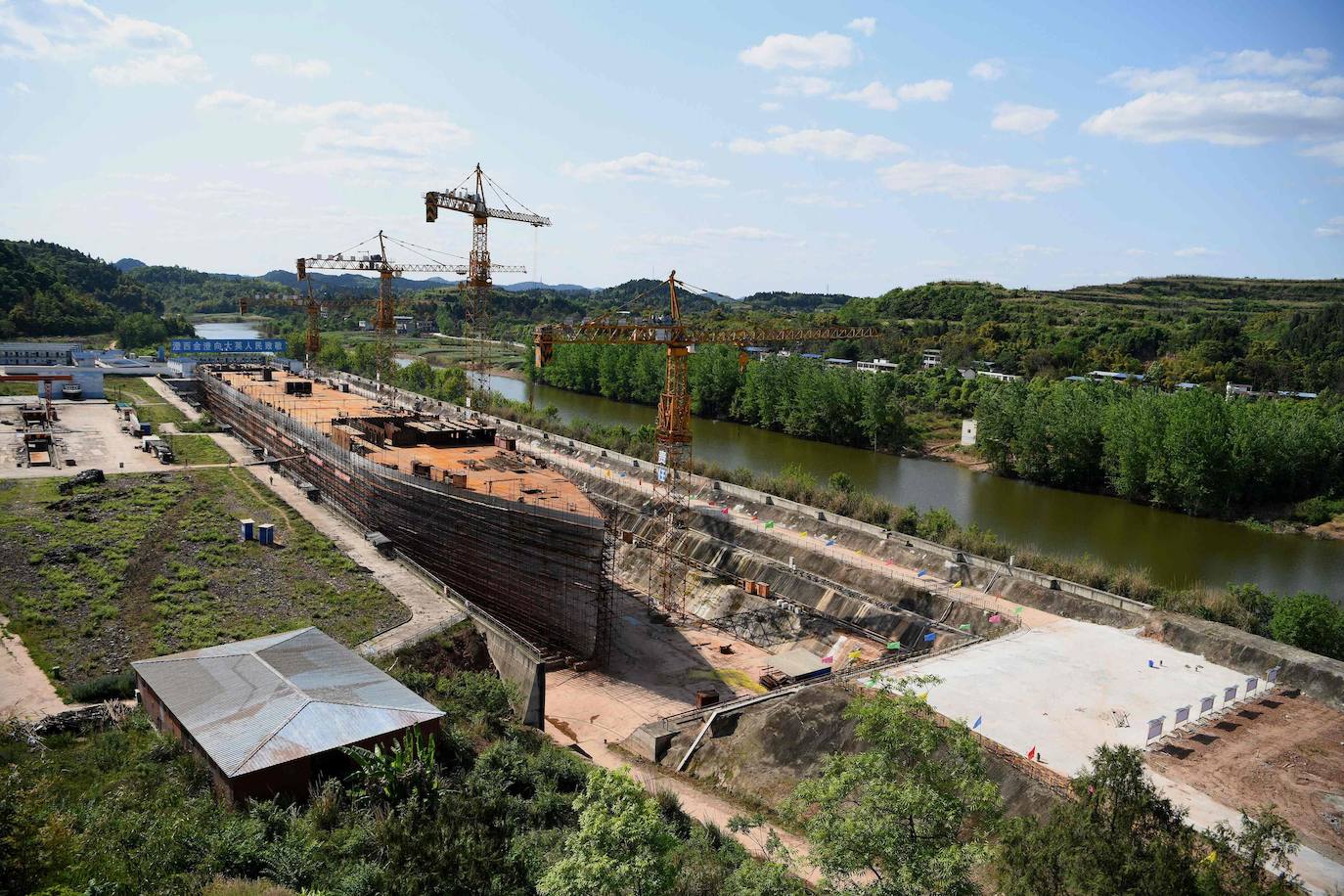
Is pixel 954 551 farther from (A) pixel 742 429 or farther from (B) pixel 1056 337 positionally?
(B) pixel 1056 337

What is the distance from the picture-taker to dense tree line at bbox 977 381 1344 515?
153 ft

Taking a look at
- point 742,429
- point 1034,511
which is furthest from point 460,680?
point 742,429

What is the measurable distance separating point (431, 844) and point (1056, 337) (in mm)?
89110

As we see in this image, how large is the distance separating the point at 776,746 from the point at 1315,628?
625 inches

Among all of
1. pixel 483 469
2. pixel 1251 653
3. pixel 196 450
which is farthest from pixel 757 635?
pixel 196 450

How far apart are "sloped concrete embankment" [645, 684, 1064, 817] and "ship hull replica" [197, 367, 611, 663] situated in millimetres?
6881

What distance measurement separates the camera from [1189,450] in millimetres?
46219

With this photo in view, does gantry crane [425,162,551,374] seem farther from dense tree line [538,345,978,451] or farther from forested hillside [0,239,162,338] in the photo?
forested hillside [0,239,162,338]

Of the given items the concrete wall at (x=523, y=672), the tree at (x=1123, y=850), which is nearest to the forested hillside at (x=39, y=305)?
the concrete wall at (x=523, y=672)

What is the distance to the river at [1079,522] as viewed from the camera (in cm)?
3869

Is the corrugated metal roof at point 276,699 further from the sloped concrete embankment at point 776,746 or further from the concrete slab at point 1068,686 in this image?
the concrete slab at point 1068,686

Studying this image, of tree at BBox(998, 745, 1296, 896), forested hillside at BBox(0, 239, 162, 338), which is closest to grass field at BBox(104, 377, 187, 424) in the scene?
forested hillside at BBox(0, 239, 162, 338)

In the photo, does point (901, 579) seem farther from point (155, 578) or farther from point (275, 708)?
point (155, 578)

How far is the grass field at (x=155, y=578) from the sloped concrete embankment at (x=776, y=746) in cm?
954
